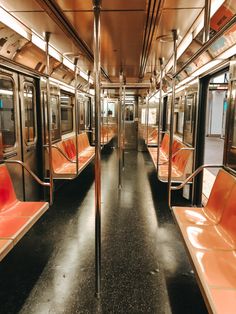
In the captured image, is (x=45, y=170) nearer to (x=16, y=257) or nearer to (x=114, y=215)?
(x=114, y=215)

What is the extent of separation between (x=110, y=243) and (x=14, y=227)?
1155 millimetres

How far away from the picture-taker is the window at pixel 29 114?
362 cm

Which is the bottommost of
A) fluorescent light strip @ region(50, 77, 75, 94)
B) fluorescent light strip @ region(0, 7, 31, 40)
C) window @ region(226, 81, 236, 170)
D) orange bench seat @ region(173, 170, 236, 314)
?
orange bench seat @ region(173, 170, 236, 314)

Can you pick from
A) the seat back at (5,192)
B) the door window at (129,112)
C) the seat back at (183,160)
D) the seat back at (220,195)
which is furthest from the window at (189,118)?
the door window at (129,112)

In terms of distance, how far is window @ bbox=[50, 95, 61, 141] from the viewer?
4605mm

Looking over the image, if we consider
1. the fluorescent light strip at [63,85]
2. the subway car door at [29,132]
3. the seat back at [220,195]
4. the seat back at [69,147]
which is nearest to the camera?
the seat back at [220,195]

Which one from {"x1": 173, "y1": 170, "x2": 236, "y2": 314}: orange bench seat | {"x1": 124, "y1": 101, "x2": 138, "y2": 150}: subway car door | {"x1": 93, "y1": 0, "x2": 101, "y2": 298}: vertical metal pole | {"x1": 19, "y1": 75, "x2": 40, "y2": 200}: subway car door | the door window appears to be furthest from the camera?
the door window

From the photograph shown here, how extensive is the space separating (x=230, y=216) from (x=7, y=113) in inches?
103

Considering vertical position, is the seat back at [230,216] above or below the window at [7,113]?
below

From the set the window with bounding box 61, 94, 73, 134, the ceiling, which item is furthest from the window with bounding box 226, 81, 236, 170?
the window with bounding box 61, 94, 73, 134

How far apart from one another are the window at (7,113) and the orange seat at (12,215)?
19.9 inches

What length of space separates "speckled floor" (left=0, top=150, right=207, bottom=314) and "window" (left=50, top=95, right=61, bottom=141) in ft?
4.19

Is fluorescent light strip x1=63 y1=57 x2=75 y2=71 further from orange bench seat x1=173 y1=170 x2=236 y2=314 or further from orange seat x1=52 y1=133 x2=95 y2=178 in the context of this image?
orange bench seat x1=173 y1=170 x2=236 y2=314

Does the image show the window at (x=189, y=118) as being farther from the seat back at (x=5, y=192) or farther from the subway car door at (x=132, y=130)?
the subway car door at (x=132, y=130)
